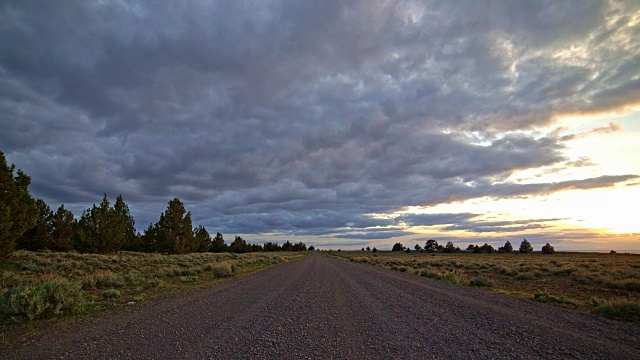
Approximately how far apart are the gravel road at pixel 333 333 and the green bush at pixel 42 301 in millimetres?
1240

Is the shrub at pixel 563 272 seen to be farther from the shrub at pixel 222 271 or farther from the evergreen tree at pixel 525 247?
the evergreen tree at pixel 525 247

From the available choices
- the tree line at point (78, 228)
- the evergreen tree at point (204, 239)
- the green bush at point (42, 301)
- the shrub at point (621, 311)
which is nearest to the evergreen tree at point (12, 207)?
the tree line at point (78, 228)

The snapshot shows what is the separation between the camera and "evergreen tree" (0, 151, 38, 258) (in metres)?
24.0

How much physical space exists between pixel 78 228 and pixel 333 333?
206 feet

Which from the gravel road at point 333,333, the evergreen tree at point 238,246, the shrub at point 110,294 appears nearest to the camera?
the gravel road at point 333,333

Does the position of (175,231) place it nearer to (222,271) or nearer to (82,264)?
(82,264)

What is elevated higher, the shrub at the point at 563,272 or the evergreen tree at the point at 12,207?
the evergreen tree at the point at 12,207

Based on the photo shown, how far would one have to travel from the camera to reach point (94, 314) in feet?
30.3

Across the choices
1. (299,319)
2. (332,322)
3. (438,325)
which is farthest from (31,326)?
(438,325)

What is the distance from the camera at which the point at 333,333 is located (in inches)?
295

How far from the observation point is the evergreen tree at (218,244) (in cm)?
10508

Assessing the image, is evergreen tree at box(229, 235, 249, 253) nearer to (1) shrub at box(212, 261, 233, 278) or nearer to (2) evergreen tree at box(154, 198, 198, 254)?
(2) evergreen tree at box(154, 198, 198, 254)

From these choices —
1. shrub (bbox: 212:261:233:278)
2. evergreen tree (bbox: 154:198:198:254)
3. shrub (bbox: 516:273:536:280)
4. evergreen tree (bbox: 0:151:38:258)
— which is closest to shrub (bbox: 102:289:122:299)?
shrub (bbox: 212:261:233:278)

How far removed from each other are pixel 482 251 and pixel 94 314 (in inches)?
4661
